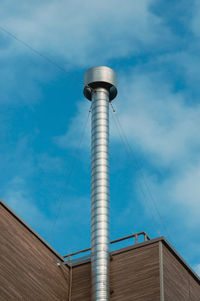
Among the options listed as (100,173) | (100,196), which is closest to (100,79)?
(100,173)

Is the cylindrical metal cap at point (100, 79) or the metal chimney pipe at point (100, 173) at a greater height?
the cylindrical metal cap at point (100, 79)

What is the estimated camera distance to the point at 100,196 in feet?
83.5

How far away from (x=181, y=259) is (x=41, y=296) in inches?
234

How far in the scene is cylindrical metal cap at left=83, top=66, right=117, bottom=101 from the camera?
28.5m

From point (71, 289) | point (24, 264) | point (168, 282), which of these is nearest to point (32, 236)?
point (24, 264)

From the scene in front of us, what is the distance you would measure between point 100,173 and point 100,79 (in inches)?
200

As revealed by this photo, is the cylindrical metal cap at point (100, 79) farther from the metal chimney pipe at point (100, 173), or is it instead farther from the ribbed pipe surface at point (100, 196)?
the ribbed pipe surface at point (100, 196)

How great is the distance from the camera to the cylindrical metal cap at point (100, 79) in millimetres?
28531

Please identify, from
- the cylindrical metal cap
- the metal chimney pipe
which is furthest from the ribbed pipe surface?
the cylindrical metal cap

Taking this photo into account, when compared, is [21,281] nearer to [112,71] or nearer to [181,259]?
[181,259]

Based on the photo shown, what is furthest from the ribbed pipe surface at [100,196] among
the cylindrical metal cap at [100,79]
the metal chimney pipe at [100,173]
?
the cylindrical metal cap at [100,79]

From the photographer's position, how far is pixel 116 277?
23516 millimetres

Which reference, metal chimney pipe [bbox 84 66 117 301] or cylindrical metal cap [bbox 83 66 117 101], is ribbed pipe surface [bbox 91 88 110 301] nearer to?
metal chimney pipe [bbox 84 66 117 301]

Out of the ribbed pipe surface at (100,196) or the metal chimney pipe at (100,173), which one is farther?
the metal chimney pipe at (100,173)
